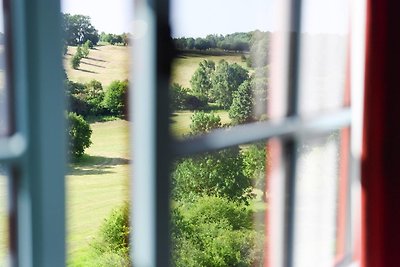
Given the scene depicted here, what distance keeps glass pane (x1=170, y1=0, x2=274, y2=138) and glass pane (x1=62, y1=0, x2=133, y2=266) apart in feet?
0.55

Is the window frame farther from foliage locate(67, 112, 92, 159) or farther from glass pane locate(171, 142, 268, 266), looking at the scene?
glass pane locate(171, 142, 268, 266)

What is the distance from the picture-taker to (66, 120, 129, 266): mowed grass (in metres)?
1.84

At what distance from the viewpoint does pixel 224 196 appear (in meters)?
2.52

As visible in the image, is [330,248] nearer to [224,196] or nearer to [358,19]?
[224,196]

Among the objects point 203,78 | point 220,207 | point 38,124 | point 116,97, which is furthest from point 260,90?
point 38,124

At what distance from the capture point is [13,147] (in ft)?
5.28

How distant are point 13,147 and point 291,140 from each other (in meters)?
1.35

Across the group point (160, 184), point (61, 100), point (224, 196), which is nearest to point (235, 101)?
point (224, 196)

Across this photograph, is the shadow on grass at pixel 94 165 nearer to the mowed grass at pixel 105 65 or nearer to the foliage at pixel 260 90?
the mowed grass at pixel 105 65

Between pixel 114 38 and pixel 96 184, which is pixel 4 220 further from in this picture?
pixel 114 38

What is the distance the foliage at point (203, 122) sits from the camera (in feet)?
7.46

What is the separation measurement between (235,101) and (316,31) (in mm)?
556

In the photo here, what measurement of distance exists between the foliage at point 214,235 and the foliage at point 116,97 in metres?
0.42

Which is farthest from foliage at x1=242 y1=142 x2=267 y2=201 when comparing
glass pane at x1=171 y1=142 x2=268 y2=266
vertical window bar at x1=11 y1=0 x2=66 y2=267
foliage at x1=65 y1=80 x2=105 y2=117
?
vertical window bar at x1=11 y1=0 x2=66 y2=267
